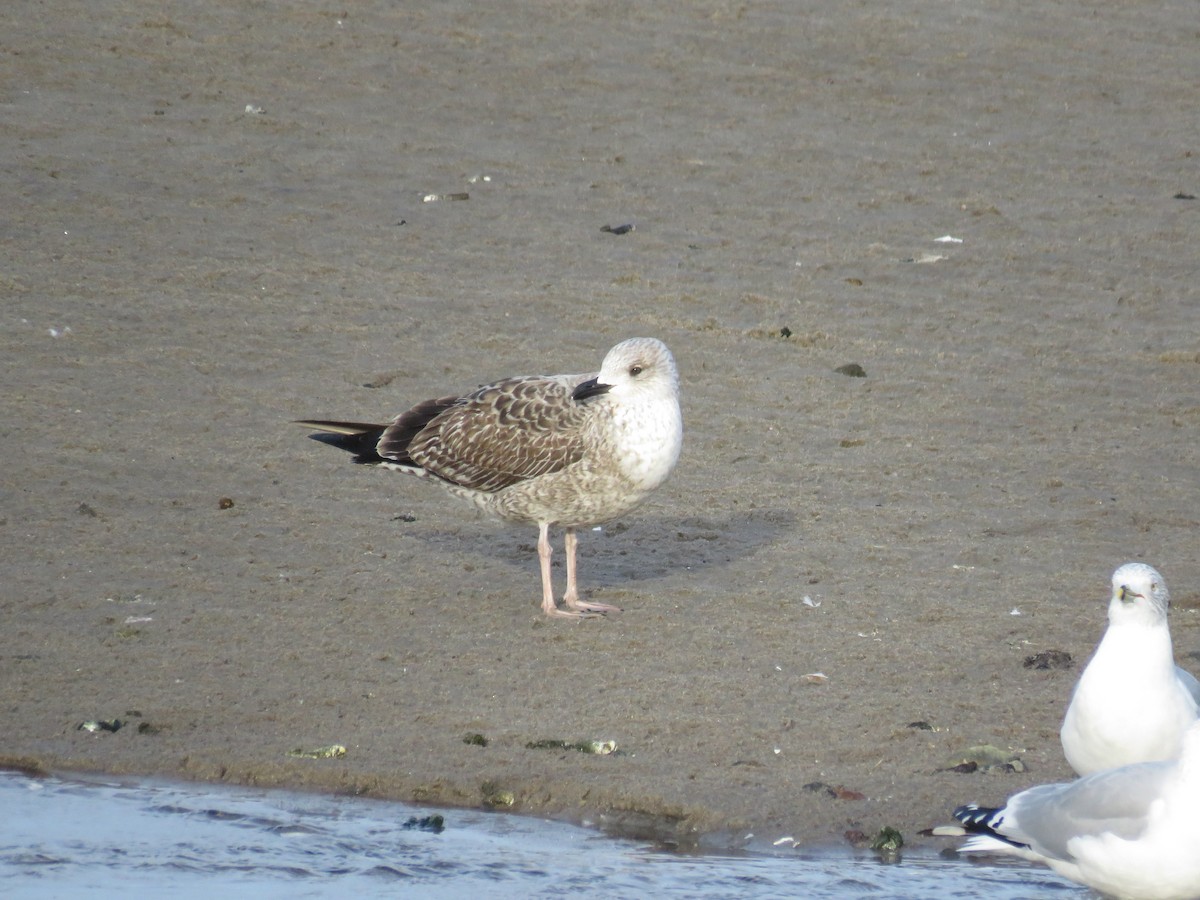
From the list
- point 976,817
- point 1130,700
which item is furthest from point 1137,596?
point 976,817

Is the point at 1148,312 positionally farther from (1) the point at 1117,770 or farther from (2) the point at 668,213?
(1) the point at 1117,770

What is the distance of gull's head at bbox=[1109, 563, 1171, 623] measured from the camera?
5.75 m

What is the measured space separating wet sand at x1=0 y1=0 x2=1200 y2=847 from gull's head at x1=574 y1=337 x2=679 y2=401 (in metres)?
0.95

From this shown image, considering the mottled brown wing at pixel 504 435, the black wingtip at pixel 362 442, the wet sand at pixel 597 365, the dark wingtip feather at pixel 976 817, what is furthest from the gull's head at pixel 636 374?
the dark wingtip feather at pixel 976 817

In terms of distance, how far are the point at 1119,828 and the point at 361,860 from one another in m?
2.33

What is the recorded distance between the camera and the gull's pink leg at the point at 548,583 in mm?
7664

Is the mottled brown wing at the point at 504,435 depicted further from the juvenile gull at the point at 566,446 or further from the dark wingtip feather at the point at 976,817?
the dark wingtip feather at the point at 976,817

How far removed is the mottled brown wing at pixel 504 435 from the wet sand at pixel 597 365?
494 millimetres

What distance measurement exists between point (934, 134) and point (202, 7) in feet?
21.9

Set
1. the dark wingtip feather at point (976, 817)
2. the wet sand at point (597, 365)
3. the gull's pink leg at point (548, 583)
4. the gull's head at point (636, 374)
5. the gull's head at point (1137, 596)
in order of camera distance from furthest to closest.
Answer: the gull's head at point (636, 374)
the gull's pink leg at point (548, 583)
the wet sand at point (597, 365)
the gull's head at point (1137, 596)
the dark wingtip feather at point (976, 817)

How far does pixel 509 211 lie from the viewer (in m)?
12.9

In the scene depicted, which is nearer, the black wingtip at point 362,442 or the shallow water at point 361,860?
the shallow water at point 361,860

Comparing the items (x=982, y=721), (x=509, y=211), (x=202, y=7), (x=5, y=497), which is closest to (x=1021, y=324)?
(x=509, y=211)

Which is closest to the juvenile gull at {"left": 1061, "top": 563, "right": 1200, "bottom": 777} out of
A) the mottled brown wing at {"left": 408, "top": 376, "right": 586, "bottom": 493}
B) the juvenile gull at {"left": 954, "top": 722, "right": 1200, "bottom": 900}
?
the juvenile gull at {"left": 954, "top": 722, "right": 1200, "bottom": 900}
